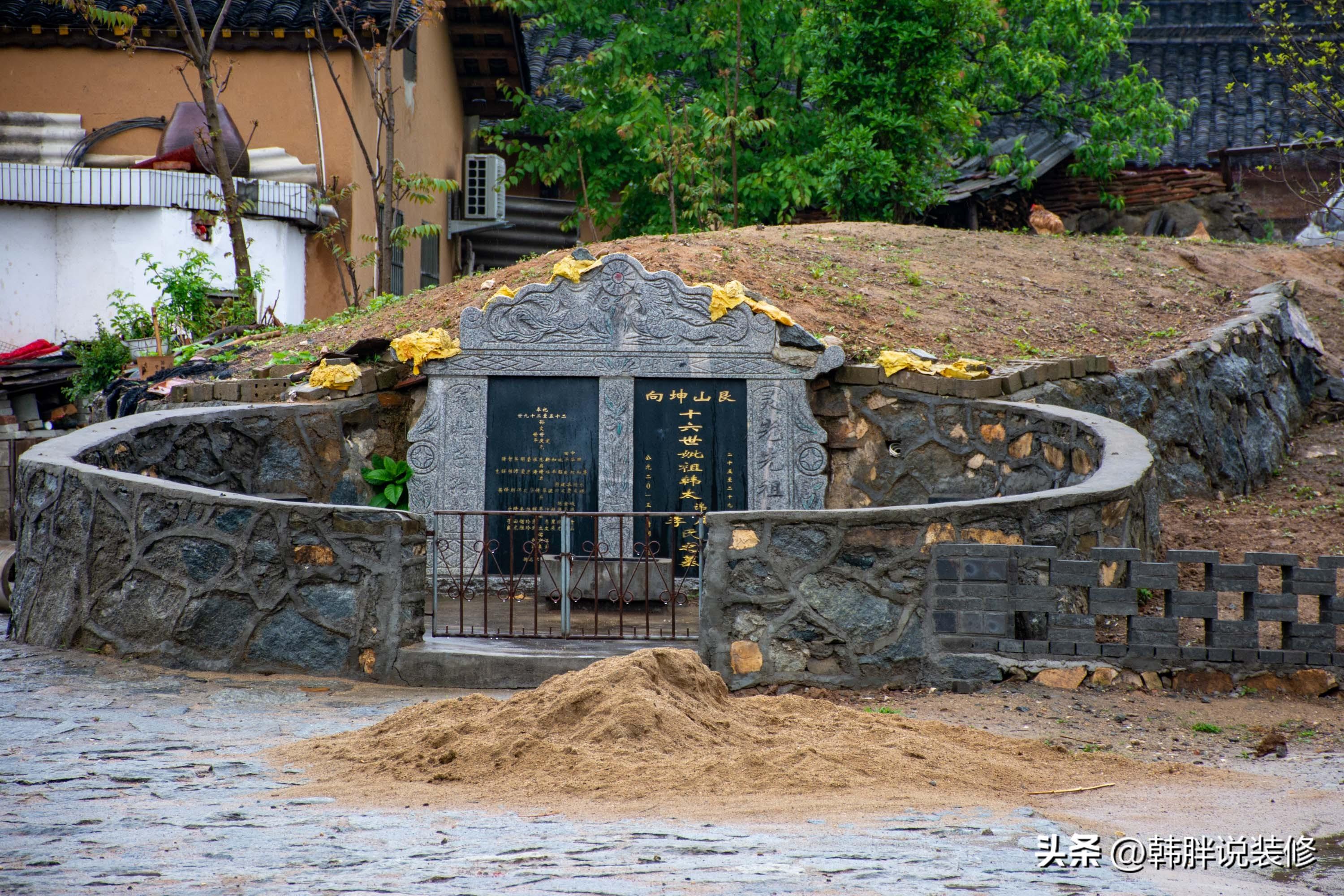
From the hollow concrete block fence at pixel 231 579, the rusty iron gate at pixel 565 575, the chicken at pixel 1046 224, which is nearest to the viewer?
the hollow concrete block fence at pixel 231 579

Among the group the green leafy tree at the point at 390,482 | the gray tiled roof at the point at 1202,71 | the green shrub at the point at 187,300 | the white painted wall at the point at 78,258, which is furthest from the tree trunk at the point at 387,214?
the gray tiled roof at the point at 1202,71

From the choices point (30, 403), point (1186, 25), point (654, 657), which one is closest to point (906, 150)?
point (1186, 25)

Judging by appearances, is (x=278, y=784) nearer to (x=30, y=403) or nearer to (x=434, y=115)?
(x=30, y=403)

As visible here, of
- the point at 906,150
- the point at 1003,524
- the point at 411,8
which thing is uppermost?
the point at 411,8

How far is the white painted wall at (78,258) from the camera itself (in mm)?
15570

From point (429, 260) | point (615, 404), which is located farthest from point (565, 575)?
point (429, 260)

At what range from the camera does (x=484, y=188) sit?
73.1 ft

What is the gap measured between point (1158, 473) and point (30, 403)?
41.3ft

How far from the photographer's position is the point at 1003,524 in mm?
7383

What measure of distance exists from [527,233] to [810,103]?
560 cm

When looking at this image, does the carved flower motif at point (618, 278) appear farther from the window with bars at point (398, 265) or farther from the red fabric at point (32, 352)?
the window with bars at point (398, 265)

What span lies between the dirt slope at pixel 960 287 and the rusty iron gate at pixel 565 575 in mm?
2261

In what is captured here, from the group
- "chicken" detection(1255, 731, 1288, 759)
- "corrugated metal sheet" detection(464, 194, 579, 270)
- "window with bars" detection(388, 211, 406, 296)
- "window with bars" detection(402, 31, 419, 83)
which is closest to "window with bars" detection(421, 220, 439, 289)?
"window with bars" detection(388, 211, 406, 296)

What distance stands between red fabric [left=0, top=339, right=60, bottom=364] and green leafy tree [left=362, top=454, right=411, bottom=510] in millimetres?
6506
